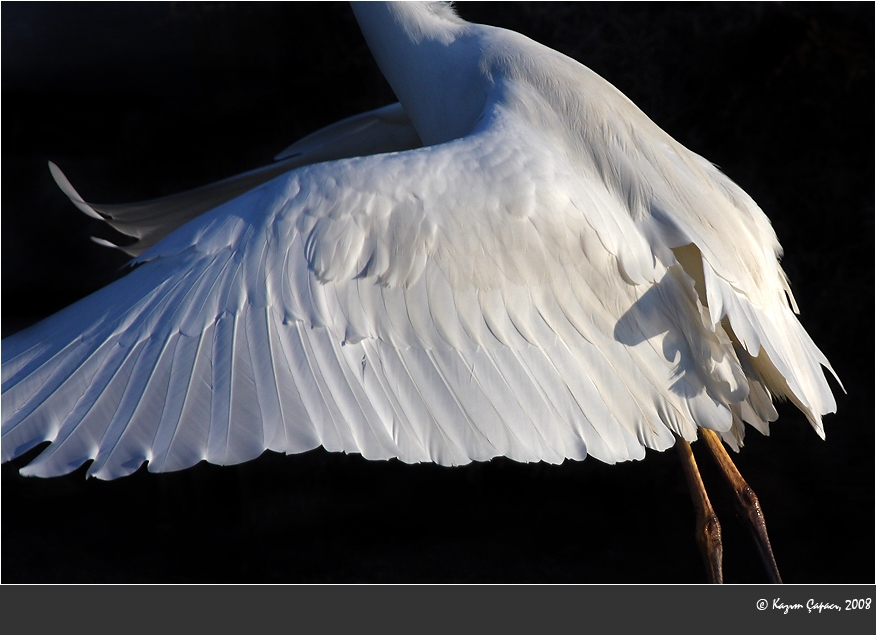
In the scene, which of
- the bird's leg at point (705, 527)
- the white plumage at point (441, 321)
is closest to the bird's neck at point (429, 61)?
the white plumage at point (441, 321)

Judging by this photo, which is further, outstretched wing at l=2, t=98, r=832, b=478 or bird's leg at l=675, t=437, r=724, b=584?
bird's leg at l=675, t=437, r=724, b=584

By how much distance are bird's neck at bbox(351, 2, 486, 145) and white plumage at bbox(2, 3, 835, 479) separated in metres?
0.16

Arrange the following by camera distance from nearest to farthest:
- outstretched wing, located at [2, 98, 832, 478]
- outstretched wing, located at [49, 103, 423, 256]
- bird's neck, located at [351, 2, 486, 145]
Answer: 1. outstretched wing, located at [2, 98, 832, 478]
2. bird's neck, located at [351, 2, 486, 145]
3. outstretched wing, located at [49, 103, 423, 256]

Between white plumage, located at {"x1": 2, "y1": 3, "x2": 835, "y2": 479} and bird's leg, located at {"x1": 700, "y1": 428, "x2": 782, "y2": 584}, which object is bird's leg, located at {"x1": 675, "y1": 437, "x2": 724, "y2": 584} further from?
white plumage, located at {"x1": 2, "y1": 3, "x2": 835, "y2": 479}

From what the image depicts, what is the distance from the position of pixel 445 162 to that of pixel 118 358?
1.34ft

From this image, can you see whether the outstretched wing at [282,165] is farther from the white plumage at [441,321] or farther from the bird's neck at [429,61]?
the white plumage at [441,321]

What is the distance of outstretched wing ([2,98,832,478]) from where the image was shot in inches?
33.0

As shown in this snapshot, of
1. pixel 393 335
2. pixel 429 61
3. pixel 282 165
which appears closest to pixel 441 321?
pixel 393 335

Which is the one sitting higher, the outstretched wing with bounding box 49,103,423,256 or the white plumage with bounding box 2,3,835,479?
the outstretched wing with bounding box 49,103,423,256

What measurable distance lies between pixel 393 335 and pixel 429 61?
0.61m

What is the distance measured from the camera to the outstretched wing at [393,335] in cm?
84

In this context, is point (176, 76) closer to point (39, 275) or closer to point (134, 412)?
point (39, 275)

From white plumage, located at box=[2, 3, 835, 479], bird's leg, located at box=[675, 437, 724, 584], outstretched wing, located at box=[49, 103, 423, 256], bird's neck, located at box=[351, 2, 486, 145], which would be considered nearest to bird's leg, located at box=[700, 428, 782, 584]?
bird's leg, located at box=[675, 437, 724, 584]

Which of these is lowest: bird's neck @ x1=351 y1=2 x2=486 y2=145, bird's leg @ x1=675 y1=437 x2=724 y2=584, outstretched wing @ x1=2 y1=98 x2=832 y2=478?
bird's leg @ x1=675 y1=437 x2=724 y2=584
